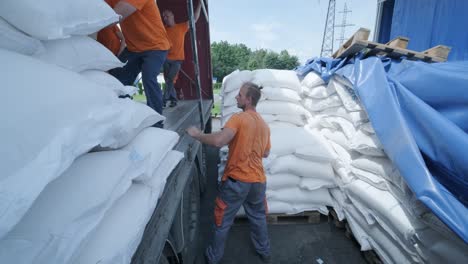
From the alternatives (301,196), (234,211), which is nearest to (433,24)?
(301,196)

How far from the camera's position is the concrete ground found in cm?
252

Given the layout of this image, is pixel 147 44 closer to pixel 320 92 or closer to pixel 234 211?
pixel 234 211

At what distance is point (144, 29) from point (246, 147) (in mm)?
1321

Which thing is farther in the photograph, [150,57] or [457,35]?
[457,35]

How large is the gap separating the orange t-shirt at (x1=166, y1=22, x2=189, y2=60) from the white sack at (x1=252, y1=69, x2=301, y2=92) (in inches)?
46.8

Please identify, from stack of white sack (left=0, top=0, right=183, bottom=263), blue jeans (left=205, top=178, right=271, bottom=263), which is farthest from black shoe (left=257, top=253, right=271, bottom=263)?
stack of white sack (left=0, top=0, right=183, bottom=263)

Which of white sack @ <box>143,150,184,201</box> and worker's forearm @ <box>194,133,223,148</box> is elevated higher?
white sack @ <box>143,150,184,201</box>

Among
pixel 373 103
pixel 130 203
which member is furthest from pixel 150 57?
pixel 373 103

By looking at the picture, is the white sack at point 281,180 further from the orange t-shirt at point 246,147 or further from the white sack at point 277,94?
the white sack at point 277,94

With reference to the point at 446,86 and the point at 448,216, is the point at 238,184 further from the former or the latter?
the point at 446,86

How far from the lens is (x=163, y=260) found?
1.28m

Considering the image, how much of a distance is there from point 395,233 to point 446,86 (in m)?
1.21

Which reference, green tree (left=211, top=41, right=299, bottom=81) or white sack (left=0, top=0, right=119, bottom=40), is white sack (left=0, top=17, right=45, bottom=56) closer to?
white sack (left=0, top=0, right=119, bottom=40)

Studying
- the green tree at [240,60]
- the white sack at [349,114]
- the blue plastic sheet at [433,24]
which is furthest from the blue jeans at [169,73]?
the green tree at [240,60]
